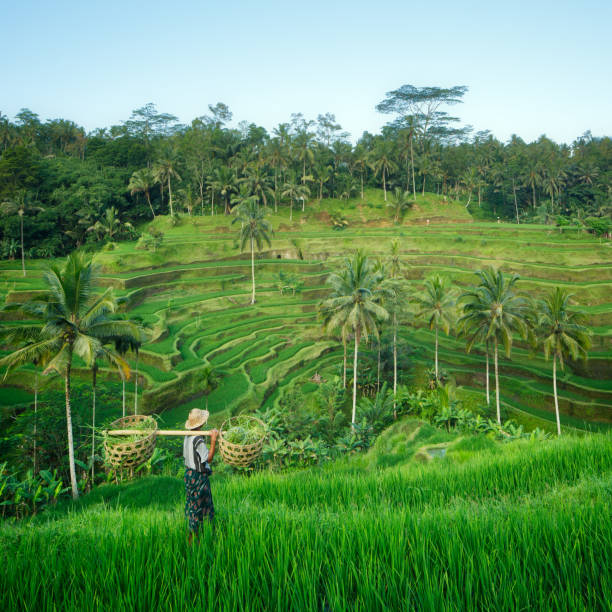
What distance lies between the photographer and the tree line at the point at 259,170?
130 ft

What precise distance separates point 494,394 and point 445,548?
2155 centimetres

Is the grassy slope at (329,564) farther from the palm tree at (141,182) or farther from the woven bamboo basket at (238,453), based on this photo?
the palm tree at (141,182)

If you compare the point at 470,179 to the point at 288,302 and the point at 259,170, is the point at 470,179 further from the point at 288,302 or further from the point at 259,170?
the point at 288,302

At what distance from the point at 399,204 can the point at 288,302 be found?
26319mm

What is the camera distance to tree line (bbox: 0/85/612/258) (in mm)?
39719

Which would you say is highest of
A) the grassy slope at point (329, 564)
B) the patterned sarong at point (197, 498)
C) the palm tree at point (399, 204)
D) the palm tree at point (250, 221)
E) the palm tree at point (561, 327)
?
the palm tree at point (399, 204)

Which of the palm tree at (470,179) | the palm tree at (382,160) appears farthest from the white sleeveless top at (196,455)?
the palm tree at (470,179)

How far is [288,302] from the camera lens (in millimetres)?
30859

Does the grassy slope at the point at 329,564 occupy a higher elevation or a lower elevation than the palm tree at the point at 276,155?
lower

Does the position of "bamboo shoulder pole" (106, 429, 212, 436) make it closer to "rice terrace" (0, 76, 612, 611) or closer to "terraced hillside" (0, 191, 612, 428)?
"rice terrace" (0, 76, 612, 611)

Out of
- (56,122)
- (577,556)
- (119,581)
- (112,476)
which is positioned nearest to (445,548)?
(577,556)

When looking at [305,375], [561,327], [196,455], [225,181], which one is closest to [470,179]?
[225,181]

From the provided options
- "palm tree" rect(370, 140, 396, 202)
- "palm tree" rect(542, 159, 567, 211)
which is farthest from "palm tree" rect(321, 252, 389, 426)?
"palm tree" rect(542, 159, 567, 211)

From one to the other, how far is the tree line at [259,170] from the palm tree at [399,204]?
379 cm
